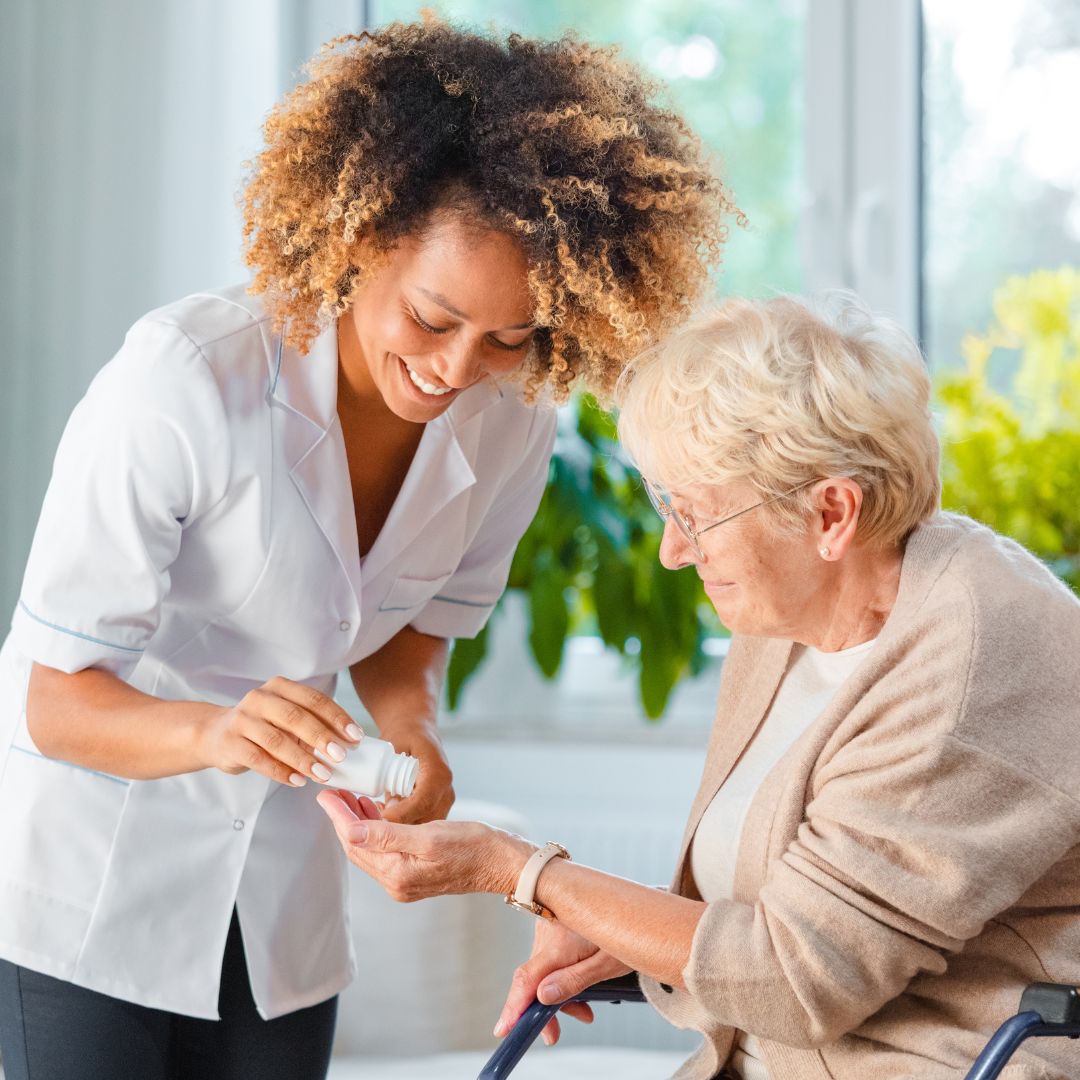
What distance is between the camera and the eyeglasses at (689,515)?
1398mm

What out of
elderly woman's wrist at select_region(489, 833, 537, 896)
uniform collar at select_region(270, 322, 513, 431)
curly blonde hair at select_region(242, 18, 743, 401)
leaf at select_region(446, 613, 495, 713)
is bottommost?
leaf at select_region(446, 613, 495, 713)

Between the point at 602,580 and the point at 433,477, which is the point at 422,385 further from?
the point at 602,580

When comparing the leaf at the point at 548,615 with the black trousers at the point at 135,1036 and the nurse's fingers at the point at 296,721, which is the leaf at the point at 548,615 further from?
the nurse's fingers at the point at 296,721

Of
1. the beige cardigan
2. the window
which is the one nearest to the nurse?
the beige cardigan

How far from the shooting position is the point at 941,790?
1.26 m

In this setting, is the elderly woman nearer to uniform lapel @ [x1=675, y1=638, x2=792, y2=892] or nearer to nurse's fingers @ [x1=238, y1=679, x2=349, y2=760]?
uniform lapel @ [x1=675, y1=638, x2=792, y2=892]

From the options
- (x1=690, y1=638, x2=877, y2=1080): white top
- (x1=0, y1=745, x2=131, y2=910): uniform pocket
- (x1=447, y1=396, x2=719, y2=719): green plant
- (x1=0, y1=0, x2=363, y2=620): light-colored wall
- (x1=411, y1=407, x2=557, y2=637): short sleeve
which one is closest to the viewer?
(x1=0, y1=745, x2=131, y2=910): uniform pocket

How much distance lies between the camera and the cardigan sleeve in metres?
1.25

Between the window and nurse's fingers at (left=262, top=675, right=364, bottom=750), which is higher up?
the window

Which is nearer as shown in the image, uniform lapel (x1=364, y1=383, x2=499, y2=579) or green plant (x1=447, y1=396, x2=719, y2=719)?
uniform lapel (x1=364, y1=383, x2=499, y2=579)

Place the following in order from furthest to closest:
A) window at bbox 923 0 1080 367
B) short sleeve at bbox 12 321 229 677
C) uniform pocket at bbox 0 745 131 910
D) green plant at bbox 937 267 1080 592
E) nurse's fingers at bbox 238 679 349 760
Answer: window at bbox 923 0 1080 367 → green plant at bbox 937 267 1080 592 → uniform pocket at bbox 0 745 131 910 → short sleeve at bbox 12 321 229 677 → nurse's fingers at bbox 238 679 349 760

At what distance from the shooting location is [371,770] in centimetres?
123

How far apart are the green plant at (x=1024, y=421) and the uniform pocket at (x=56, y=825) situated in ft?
6.37

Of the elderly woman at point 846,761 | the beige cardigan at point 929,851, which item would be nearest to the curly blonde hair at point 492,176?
the elderly woman at point 846,761
